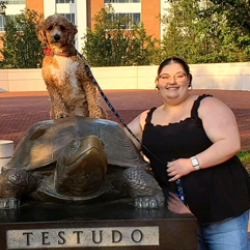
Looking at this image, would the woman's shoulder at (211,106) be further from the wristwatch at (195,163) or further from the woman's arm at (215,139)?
the wristwatch at (195,163)

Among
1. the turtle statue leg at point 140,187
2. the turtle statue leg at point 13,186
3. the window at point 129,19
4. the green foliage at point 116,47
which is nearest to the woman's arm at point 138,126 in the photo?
the turtle statue leg at point 140,187

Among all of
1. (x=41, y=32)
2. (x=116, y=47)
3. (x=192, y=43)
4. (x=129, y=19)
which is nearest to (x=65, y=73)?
(x=41, y=32)

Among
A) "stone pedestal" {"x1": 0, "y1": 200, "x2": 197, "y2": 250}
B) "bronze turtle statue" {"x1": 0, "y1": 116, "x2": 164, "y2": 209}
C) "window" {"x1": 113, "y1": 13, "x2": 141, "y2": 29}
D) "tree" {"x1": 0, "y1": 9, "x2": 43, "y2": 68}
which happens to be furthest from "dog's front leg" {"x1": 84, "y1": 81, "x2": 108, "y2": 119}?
"window" {"x1": 113, "y1": 13, "x2": 141, "y2": 29}

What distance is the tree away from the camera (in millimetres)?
29719

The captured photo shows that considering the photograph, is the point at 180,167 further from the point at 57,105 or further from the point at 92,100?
the point at 57,105

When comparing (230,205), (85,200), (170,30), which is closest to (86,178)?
(85,200)

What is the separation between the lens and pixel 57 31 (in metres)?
4.37

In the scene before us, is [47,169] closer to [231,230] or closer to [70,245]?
[70,245]

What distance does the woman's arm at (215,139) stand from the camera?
2.20 m

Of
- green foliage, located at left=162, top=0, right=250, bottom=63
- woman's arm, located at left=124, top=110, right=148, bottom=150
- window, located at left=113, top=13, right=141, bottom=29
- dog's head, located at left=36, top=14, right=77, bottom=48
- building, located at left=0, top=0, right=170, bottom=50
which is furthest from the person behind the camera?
building, located at left=0, top=0, right=170, bottom=50

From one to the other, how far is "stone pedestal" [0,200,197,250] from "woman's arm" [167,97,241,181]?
259 millimetres

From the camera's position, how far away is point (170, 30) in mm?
30344

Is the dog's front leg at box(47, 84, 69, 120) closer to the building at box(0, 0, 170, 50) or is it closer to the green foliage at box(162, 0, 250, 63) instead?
the green foliage at box(162, 0, 250, 63)

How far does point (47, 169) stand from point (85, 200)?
292mm
